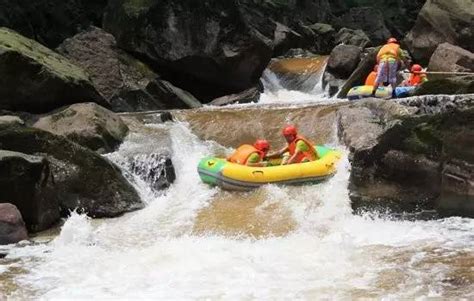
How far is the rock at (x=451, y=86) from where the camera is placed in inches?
476

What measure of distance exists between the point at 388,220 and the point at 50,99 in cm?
756

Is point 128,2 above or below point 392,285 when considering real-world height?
above

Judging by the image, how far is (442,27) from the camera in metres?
16.7

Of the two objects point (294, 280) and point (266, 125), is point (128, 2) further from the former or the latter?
point (294, 280)

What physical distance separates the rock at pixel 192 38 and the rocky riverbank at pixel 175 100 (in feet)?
0.10

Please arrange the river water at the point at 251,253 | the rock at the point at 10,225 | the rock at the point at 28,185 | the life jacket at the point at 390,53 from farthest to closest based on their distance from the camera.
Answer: the life jacket at the point at 390,53 → the rock at the point at 28,185 → the rock at the point at 10,225 → the river water at the point at 251,253

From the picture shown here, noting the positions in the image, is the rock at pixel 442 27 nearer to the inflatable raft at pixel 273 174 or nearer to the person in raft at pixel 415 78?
the person in raft at pixel 415 78

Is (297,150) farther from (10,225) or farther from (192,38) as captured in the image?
(192,38)

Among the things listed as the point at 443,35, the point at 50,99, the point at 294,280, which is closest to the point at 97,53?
the point at 50,99

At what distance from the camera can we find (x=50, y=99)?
12211 millimetres

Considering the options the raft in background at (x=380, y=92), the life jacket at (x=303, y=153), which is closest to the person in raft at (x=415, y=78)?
the raft in background at (x=380, y=92)

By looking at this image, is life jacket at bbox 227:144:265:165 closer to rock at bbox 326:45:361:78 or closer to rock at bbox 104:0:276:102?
rock at bbox 104:0:276:102

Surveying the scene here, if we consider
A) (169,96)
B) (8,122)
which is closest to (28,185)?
(8,122)

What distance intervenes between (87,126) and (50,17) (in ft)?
35.7
